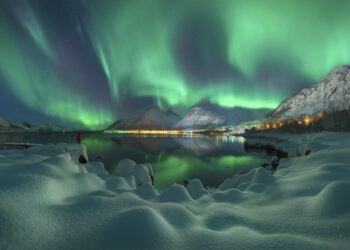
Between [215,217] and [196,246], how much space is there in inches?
61.0

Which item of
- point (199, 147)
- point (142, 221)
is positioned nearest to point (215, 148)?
point (199, 147)

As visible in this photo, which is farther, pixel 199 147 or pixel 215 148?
pixel 199 147

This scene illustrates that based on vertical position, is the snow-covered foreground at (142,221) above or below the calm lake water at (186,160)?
above

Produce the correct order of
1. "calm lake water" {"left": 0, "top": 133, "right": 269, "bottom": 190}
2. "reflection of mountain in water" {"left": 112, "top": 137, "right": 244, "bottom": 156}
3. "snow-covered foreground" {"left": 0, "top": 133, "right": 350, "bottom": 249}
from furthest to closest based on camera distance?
"reflection of mountain in water" {"left": 112, "top": 137, "right": 244, "bottom": 156} < "calm lake water" {"left": 0, "top": 133, "right": 269, "bottom": 190} < "snow-covered foreground" {"left": 0, "top": 133, "right": 350, "bottom": 249}

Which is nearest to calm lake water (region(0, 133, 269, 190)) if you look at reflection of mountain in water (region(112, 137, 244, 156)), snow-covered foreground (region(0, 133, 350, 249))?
reflection of mountain in water (region(112, 137, 244, 156))

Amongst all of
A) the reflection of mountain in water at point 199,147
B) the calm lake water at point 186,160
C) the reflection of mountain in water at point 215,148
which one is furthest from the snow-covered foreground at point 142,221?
the reflection of mountain in water at point 215,148

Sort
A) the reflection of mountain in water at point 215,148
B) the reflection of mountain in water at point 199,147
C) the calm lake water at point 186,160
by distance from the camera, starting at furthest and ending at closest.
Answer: the reflection of mountain in water at point 199,147 → the reflection of mountain in water at point 215,148 → the calm lake water at point 186,160

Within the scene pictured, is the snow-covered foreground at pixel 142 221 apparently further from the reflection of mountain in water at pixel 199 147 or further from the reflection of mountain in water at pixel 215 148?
the reflection of mountain in water at pixel 215 148

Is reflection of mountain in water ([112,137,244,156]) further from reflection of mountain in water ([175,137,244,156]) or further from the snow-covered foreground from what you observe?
the snow-covered foreground

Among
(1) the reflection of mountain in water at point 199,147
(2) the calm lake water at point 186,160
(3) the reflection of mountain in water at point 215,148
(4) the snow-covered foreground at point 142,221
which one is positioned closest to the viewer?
(4) the snow-covered foreground at point 142,221

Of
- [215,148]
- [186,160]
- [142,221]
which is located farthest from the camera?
[215,148]

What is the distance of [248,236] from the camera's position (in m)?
2.73

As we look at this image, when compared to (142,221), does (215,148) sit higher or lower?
lower

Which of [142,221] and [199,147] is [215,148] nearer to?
[199,147]
